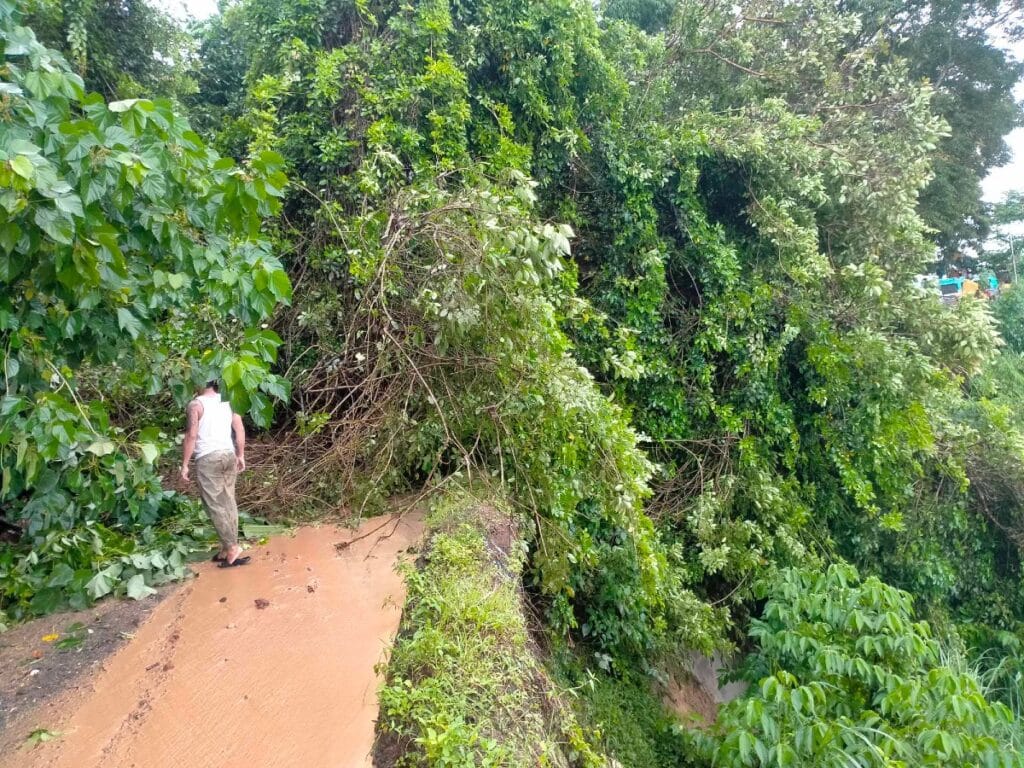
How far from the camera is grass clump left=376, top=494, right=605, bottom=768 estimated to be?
236 centimetres

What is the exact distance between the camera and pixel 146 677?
2.85m

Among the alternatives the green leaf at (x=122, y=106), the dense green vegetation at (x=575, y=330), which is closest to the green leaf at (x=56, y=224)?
the dense green vegetation at (x=575, y=330)

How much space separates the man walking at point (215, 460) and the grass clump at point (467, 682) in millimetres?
1260

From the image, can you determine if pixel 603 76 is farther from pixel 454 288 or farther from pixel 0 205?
pixel 0 205

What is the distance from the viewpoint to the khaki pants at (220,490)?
12.5 ft

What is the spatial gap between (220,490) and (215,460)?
0.64 ft

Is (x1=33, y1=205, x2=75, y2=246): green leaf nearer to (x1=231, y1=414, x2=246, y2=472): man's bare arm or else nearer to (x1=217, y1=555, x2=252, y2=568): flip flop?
(x1=231, y1=414, x2=246, y2=472): man's bare arm

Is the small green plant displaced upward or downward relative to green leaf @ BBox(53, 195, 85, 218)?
downward

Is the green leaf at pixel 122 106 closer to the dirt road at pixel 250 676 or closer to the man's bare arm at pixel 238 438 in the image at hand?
the man's bare arm at pixel 238 438

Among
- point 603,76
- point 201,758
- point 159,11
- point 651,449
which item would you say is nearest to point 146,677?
point 201,758

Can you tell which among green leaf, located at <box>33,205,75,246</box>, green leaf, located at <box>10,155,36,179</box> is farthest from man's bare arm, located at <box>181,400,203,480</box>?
green leaf, located at <box>10,155,36,179</box>

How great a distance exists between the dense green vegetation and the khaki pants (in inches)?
14.1

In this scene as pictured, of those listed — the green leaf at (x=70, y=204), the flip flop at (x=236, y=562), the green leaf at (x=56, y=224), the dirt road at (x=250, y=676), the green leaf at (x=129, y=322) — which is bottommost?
the flip flop at (x=236, y=562)

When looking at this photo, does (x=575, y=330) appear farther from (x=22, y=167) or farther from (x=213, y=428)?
(x=22, y=167)
